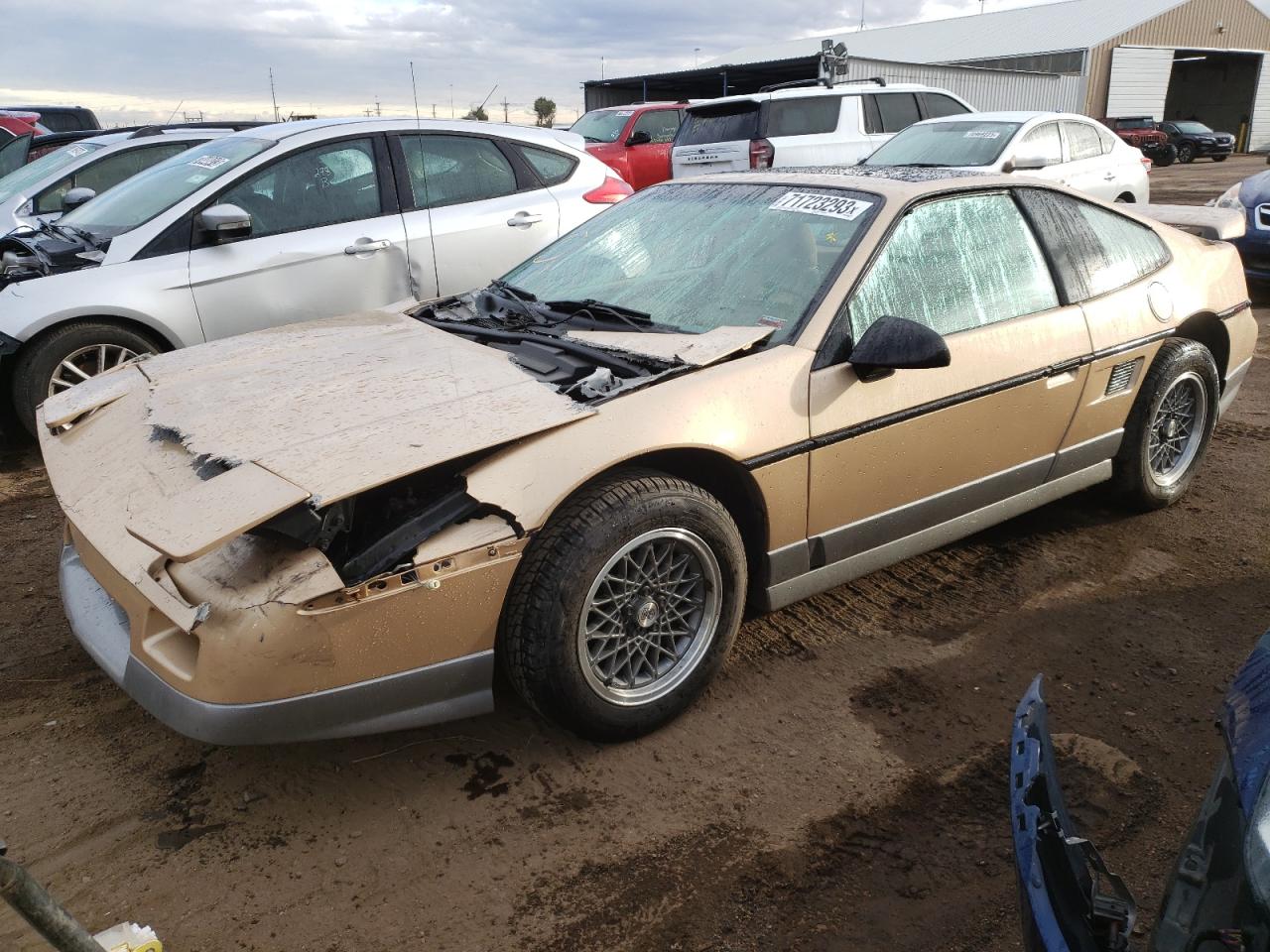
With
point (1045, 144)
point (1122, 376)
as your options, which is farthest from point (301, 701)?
point (1045, 144)

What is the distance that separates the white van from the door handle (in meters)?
5.77

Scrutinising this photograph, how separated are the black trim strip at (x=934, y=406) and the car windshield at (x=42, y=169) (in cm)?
746

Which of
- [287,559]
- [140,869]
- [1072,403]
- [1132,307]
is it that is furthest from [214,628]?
[1132,307]

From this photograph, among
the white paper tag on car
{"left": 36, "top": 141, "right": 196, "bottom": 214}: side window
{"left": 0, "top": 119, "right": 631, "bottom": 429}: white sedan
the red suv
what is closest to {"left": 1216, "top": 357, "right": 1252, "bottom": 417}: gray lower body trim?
the white paper tag on car

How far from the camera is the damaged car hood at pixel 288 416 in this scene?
2275 millimetres

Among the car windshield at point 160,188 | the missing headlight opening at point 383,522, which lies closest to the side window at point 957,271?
the missing headlight opening at point 383,522

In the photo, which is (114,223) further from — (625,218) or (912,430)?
(912,430)

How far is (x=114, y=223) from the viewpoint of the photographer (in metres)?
5.54

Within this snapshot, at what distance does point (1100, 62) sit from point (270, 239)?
1395 inches

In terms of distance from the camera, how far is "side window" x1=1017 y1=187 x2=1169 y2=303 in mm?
3729

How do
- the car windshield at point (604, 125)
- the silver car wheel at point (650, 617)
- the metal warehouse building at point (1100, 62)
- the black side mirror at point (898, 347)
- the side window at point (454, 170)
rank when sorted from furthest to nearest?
1. the metal warehouse building at point (1100, 62)
2. the car windshield at point (604, 125)
3. the side window at point (454, 170)
4. the black side mirror at point (898, 347)
5. the silver car wheel at point (650, 617)

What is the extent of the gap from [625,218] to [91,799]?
8.79 ft

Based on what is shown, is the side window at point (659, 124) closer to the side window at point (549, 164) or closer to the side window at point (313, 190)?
the side window at point (549, 164)

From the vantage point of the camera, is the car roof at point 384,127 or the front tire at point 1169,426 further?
the car roof at point 384,127
